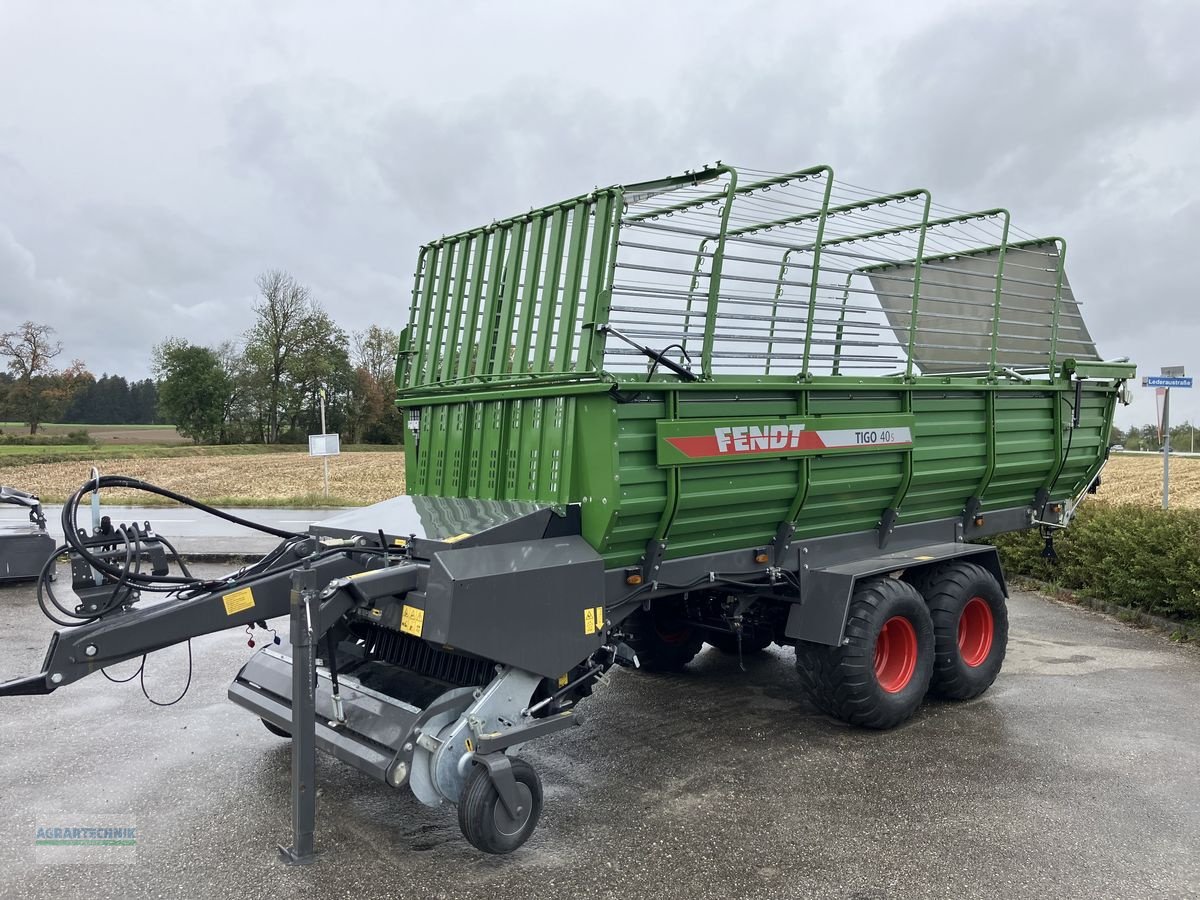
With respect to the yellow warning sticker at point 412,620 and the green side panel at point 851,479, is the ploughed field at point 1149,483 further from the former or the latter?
the yellow warning sticker at point 412,620

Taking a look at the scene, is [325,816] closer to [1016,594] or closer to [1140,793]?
[1140,793]

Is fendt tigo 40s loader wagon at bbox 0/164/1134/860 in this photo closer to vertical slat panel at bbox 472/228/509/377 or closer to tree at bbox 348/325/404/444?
vertical slat panel at bbox 472/228/509/377

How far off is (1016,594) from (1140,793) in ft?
17.8

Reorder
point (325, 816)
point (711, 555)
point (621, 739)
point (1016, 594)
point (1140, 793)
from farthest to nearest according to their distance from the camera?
point (1016, 594), point (621, 739), point (711, 555), point (1140, 793), point (325, 816)

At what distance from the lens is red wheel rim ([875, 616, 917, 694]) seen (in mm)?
5605

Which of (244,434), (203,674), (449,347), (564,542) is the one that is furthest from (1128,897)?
(244,434)

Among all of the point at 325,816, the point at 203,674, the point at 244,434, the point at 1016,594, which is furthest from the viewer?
the point at 244,434

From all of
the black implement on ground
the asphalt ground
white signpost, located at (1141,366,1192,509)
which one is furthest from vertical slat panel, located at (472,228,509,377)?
white signpost, located at (1141,366,1192,509)

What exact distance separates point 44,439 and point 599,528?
41.5 meters

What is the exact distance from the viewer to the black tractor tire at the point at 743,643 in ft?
21.6

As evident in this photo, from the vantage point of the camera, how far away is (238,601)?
390cm

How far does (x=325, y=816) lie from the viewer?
423 centimetres
